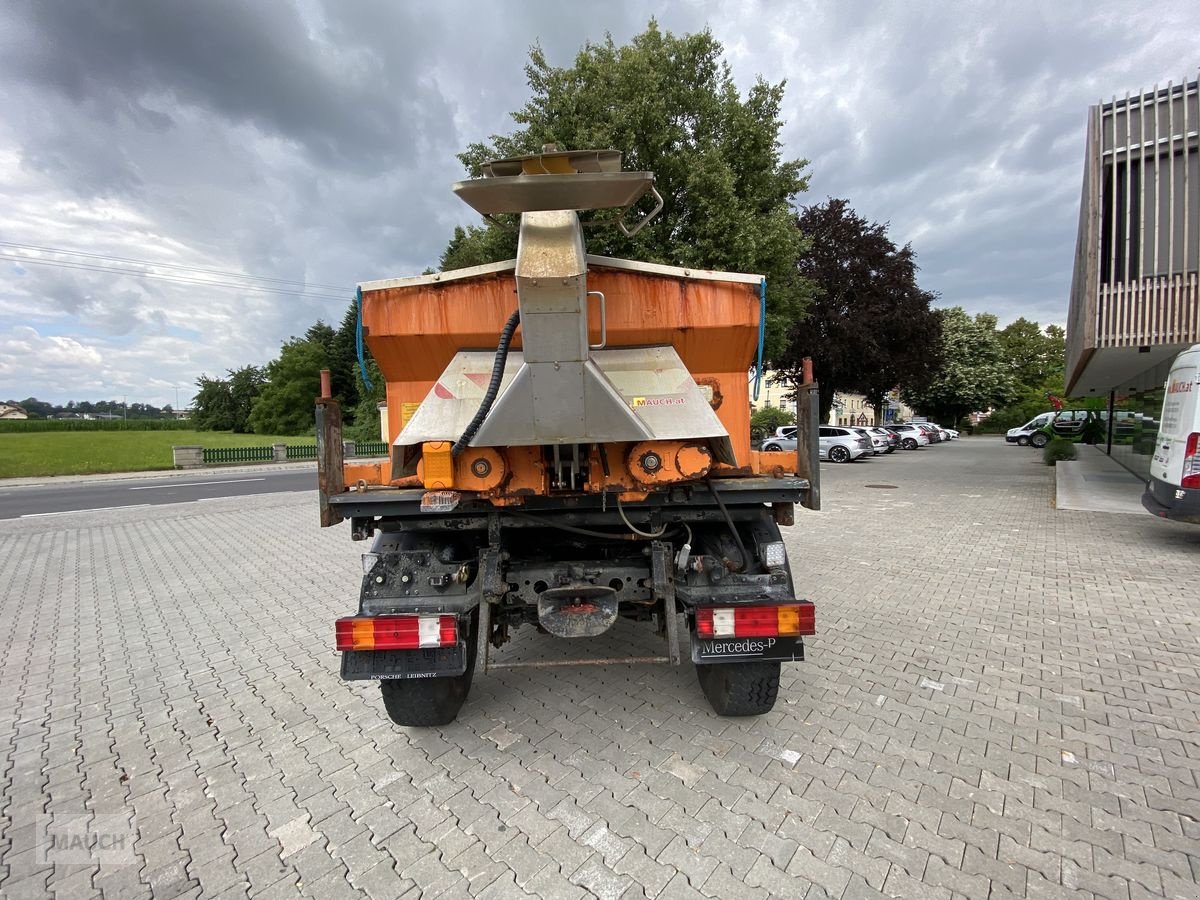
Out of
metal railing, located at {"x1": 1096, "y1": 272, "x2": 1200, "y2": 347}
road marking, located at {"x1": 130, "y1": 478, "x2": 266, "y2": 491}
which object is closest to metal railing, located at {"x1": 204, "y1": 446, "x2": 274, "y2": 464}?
road marking, located at {"x1": 130, "y1": 478, "x2": 266, "y2": 491}

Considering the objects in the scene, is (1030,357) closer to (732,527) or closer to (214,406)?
(732,527)

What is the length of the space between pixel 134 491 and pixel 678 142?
56.0 ft

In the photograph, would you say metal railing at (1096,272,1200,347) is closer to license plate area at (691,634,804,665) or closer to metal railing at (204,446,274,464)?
license plate area at (691,634,804,665)

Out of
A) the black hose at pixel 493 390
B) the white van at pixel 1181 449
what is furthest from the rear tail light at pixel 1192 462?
the black hose at pixel 493 390

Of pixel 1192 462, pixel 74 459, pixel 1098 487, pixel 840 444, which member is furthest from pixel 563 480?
pixel 74 459

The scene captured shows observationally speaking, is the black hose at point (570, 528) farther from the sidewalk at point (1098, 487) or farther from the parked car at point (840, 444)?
the parked car at point (840, 444)

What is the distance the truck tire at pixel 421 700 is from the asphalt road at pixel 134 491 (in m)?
13.0

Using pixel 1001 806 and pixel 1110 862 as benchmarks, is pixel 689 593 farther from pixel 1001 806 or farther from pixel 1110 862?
pixel 1110 862

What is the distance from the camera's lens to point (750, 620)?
2721mm

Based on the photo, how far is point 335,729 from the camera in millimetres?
3139

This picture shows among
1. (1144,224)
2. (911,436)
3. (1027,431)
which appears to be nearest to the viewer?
(1144,224)

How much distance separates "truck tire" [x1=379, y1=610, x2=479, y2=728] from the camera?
9.70 feet

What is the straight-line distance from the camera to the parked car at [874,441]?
75.6 ft

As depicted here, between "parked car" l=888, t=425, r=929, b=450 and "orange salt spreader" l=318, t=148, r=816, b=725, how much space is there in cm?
3090
